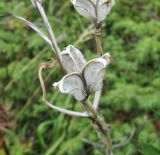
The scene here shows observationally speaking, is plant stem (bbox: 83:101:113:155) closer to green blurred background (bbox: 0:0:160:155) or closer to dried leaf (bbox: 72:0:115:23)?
dried leaf (bbox: 72:0:115:23)

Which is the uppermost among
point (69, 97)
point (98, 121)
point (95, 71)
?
point (95, 71)

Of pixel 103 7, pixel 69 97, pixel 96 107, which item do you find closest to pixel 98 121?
pixel 96 107

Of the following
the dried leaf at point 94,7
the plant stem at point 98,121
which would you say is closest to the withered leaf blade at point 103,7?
the dried leaf at point 94,7

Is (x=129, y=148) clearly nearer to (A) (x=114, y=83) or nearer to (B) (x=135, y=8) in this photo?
(A) (x=114, y=83)

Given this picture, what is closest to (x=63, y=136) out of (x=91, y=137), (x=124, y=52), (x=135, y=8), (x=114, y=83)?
(x=91, y=137)

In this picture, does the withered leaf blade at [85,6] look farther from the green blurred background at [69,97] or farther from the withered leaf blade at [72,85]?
the green blurred background at [69,97]

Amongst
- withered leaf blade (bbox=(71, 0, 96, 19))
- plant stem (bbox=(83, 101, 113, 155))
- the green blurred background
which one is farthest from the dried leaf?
the green blurred background

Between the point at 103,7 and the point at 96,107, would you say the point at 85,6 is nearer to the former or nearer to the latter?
the point at 103,7
